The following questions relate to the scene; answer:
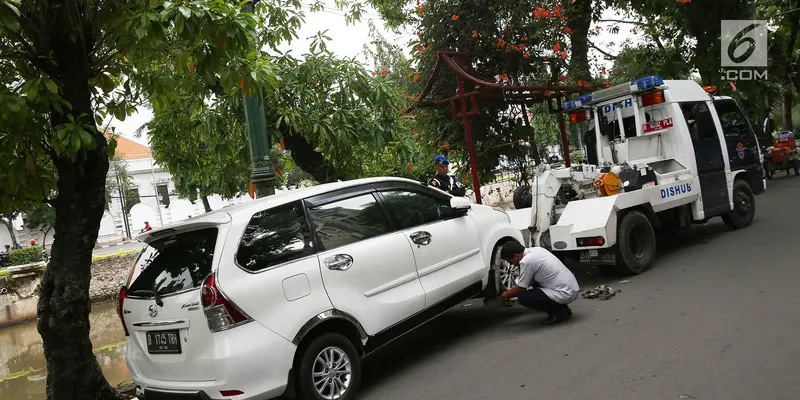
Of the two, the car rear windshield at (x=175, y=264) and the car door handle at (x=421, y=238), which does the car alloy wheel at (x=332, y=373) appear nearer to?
the car rear windshield at (x=175, y=264)

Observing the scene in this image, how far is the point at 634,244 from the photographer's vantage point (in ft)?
23.6

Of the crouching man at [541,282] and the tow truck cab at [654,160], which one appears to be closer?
the crouching man at [541,282]

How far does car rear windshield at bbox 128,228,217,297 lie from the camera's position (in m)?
3.83

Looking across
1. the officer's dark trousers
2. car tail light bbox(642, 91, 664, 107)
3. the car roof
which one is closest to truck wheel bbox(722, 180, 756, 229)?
car tail light bbox(642, 91, 664, 107)

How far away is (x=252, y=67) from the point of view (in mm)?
4238

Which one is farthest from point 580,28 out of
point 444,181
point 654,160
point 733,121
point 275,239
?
point 275,239

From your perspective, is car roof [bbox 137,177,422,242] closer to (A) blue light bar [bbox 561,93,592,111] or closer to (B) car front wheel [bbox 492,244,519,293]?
(B) car front wheel [bbox 492,244,519,293]

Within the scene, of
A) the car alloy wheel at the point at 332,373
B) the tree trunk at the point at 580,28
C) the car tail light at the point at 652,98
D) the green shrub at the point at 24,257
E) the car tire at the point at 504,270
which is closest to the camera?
the car alloy wheel at the point at 332,373

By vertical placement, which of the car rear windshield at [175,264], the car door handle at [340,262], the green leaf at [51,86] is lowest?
the car door handle at [340,262]

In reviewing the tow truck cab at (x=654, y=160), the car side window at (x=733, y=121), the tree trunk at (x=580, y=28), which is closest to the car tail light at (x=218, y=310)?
the tow truck cab at (x=654, y=160)

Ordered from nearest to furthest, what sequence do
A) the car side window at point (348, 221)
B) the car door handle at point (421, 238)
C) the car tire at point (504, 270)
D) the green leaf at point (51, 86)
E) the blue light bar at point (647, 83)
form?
the green leaf at point (51, 86) → the car side window at point (348, 221) → the car door handle at point (421, 238) → the car tire at point (504, 270) → the blue light bar at point (647, 83)

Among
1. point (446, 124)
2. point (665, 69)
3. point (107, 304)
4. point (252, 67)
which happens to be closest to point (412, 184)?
point (252, 67)

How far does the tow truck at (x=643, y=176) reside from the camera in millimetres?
6891

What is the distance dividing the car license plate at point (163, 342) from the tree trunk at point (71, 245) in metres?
1.04
